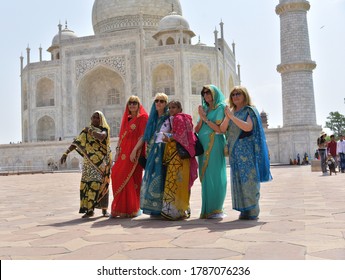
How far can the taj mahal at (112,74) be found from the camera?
934 inches

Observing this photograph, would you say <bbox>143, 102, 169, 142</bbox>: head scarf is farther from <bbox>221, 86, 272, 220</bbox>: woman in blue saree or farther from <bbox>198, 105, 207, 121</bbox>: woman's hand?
<bbox>221, 86, 272, 220</bbox>: woman in blue saree

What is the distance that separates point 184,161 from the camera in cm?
364

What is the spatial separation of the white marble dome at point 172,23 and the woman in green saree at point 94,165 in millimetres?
22413

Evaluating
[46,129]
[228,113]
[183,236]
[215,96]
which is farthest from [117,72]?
[183,236]

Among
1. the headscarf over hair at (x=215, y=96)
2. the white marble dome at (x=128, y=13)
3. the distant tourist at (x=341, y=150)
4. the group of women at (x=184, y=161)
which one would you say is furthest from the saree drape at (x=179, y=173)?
the white marble dome at (x=128, y=13)

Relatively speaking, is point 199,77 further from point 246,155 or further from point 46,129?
point 246,155

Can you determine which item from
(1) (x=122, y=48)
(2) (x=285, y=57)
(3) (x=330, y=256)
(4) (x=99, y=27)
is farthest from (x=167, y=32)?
(3) (x=330, y=256)

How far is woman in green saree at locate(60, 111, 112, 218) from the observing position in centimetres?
400

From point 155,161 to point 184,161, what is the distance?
0.26 m

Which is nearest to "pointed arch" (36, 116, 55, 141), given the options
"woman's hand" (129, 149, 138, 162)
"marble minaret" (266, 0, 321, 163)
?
"marble minaret" (266, 0, 321, 163)

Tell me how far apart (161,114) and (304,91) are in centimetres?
1492

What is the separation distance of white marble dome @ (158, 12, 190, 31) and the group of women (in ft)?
74.2

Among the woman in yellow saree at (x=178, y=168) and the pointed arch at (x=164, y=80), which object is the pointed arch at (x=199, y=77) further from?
the woman in yellow saree at (x=178, y=168)
